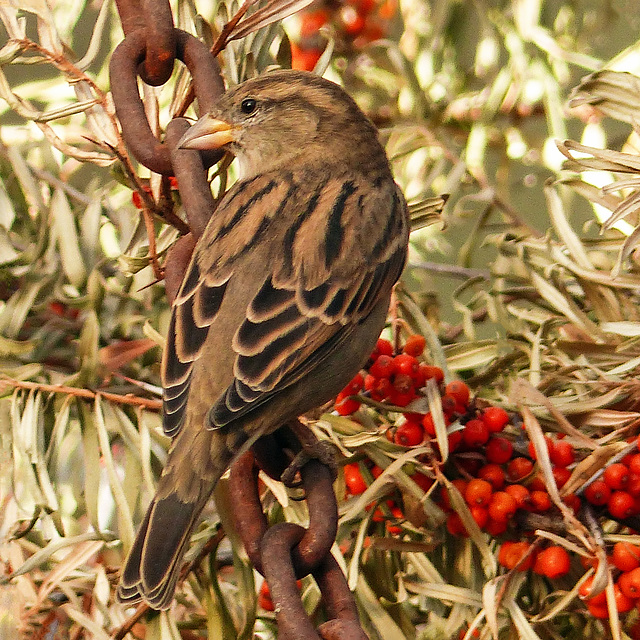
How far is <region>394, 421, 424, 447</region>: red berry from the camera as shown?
1590 mm

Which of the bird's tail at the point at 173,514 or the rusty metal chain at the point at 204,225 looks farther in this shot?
the bird's tail at the point at 173,514

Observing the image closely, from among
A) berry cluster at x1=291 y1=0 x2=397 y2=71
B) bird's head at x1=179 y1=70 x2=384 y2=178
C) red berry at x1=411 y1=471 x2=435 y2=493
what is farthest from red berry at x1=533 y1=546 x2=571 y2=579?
berry cluster at x1=291 y1=0 x2=397 y2=71

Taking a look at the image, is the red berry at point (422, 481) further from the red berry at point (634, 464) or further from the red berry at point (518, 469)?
the red berry at point (634, 464)

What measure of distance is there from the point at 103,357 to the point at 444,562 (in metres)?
0.77

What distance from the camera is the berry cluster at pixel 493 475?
4.86ft

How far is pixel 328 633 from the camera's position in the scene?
1.00 meters

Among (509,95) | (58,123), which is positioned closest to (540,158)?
(509,95)

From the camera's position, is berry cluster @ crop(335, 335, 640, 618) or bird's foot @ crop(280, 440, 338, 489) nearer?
bird's foot @ crop(280, 440, 338, 489)

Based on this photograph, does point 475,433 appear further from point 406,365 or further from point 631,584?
point 631,584

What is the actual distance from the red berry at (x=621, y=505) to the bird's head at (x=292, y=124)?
0.92 metres

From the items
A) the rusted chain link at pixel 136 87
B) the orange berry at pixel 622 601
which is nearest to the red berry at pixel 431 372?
the orange berry at pixel 622 601

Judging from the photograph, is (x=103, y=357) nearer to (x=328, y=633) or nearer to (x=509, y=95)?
(x=328, y=633)

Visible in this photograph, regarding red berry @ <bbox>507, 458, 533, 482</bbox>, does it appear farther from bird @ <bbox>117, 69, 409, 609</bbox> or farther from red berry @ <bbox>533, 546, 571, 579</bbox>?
bird @ <bbox>117, 69, 409, 609</bbox>

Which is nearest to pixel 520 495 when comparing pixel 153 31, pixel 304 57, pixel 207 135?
pixel 207 135
